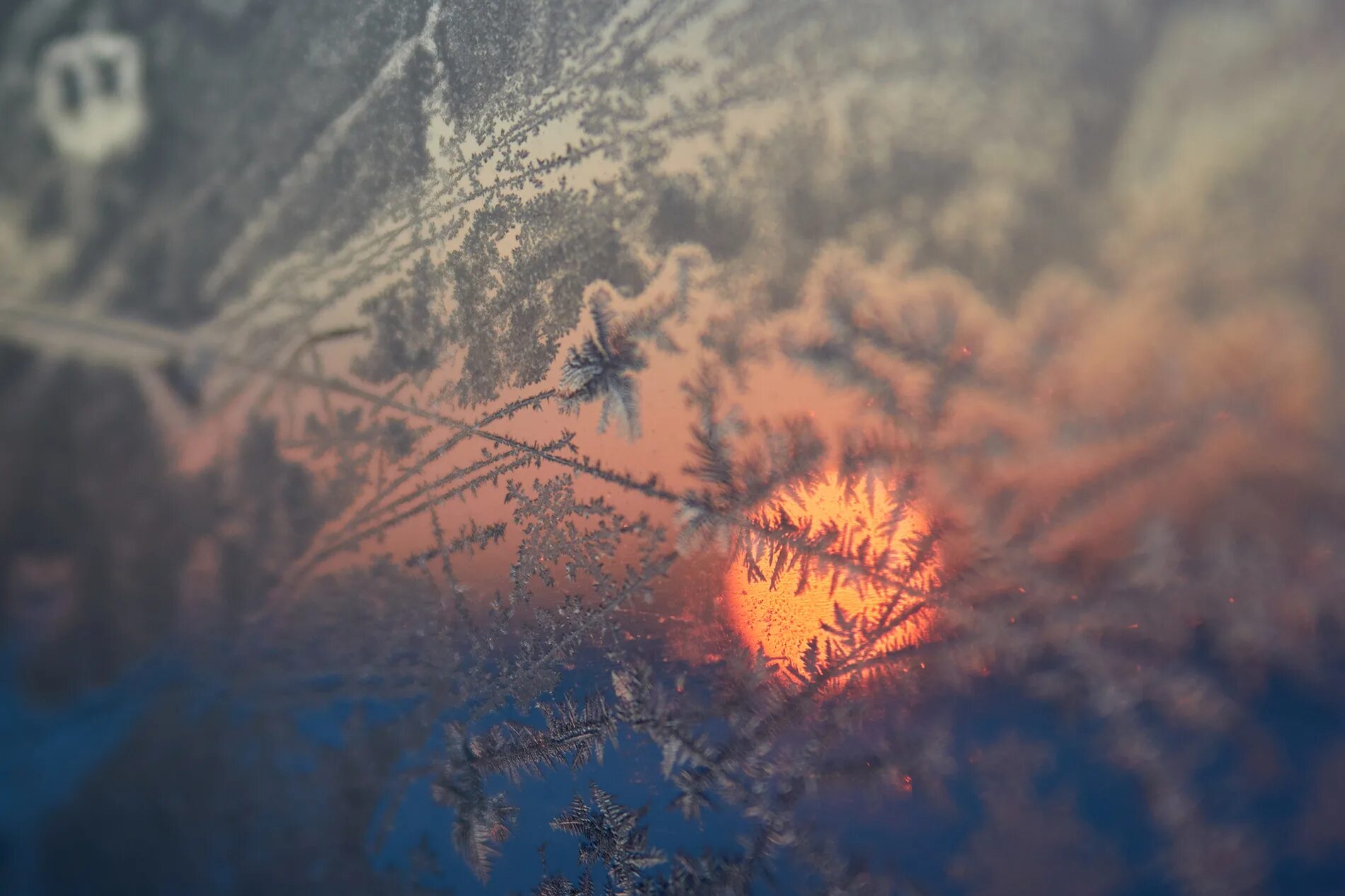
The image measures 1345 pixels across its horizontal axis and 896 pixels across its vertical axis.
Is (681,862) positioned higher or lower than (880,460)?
lower

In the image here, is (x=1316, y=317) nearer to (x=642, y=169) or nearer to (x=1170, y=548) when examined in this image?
(x=1170, y=548)

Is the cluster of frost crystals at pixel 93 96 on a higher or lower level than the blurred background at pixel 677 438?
higher

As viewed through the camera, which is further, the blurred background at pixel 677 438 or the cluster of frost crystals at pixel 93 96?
the cluster of frost crystals at pixel 93 96

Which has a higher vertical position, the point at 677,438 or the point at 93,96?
the point at 93,96

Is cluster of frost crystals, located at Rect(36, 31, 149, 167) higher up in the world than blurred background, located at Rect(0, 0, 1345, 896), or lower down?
higher up

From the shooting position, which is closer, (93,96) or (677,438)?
(677,438)

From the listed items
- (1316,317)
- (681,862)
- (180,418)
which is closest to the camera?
(1316,317)

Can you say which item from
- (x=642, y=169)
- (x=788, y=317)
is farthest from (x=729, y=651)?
(x=642, y=169)

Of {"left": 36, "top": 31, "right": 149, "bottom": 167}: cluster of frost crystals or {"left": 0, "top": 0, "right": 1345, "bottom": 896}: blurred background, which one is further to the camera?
{"left": 36, "top": 31, "right": 149, "bottom": 167}: cluster of frost crystals
